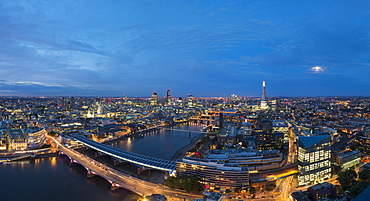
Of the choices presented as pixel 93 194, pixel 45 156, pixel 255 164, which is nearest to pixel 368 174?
pixel 255 164

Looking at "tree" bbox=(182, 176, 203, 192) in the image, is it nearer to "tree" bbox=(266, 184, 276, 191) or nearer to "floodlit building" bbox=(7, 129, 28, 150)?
"tree" bbox=(266, 184, 276, 191)

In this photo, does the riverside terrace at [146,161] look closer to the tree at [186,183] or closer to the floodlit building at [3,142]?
the tree at [186,183]

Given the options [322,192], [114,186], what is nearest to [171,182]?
[114,186]

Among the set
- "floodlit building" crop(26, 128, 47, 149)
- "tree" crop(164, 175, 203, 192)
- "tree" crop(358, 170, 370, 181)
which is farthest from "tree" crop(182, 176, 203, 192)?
"floodlit building" crop(26, 128, 47, 149)

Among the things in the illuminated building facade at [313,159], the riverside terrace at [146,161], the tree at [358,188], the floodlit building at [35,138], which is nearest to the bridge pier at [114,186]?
the riverside terrace at [146,161]

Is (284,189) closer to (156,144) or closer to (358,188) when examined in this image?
(358,188)

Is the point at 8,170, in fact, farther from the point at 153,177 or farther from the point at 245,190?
the point at 245,190
